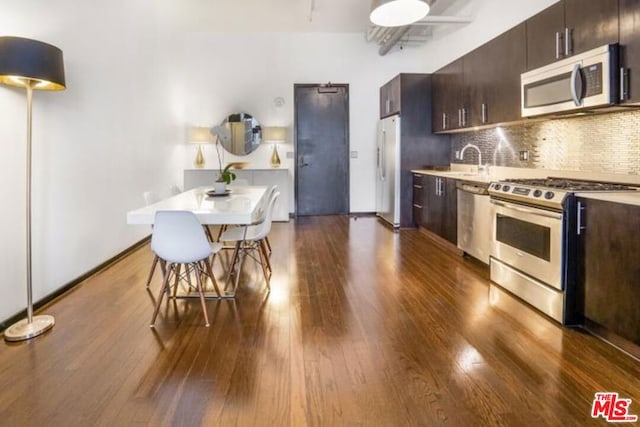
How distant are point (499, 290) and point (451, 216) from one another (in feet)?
4.89

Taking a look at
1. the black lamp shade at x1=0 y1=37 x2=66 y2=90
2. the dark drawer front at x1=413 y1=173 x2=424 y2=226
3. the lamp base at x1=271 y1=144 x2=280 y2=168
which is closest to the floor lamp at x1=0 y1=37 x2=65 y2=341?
the black lamp shade at x1=0 y1=37 x2=66 y2=90

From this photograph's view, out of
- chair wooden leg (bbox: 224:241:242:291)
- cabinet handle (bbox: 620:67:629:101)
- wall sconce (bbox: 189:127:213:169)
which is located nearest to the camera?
cabinet handle (bbox: 620:67:629:101)

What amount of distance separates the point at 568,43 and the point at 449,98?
2.42 meters

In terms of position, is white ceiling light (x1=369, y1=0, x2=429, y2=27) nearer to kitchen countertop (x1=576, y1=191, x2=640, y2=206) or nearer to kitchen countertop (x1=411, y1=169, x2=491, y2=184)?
kitchen countertop (x1=411, y1=169, x2=491, y2=184)

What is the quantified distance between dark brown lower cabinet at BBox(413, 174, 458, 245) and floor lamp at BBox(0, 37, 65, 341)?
150 inches

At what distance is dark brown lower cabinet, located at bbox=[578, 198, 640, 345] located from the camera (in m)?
2.29

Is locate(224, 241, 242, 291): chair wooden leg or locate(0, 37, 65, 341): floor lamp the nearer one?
locate(0, 37, 65, 341): floor lamp

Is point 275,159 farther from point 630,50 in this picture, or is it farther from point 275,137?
point 630,50

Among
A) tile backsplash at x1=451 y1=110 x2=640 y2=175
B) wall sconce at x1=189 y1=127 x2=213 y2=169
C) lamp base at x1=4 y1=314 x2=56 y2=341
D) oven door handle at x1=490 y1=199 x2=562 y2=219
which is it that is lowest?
lamp base at x1=4 y1=314 x2=56 y2=341

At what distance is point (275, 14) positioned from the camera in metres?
6.52

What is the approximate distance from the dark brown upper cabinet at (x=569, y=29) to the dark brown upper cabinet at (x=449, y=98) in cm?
144

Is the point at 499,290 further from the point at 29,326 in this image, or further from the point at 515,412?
the point at 29,326

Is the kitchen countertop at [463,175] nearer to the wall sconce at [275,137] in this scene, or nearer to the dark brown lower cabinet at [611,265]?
the dark brown lower cabinet at [611,265]

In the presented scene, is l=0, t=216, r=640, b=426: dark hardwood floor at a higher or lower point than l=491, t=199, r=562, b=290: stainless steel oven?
lower
